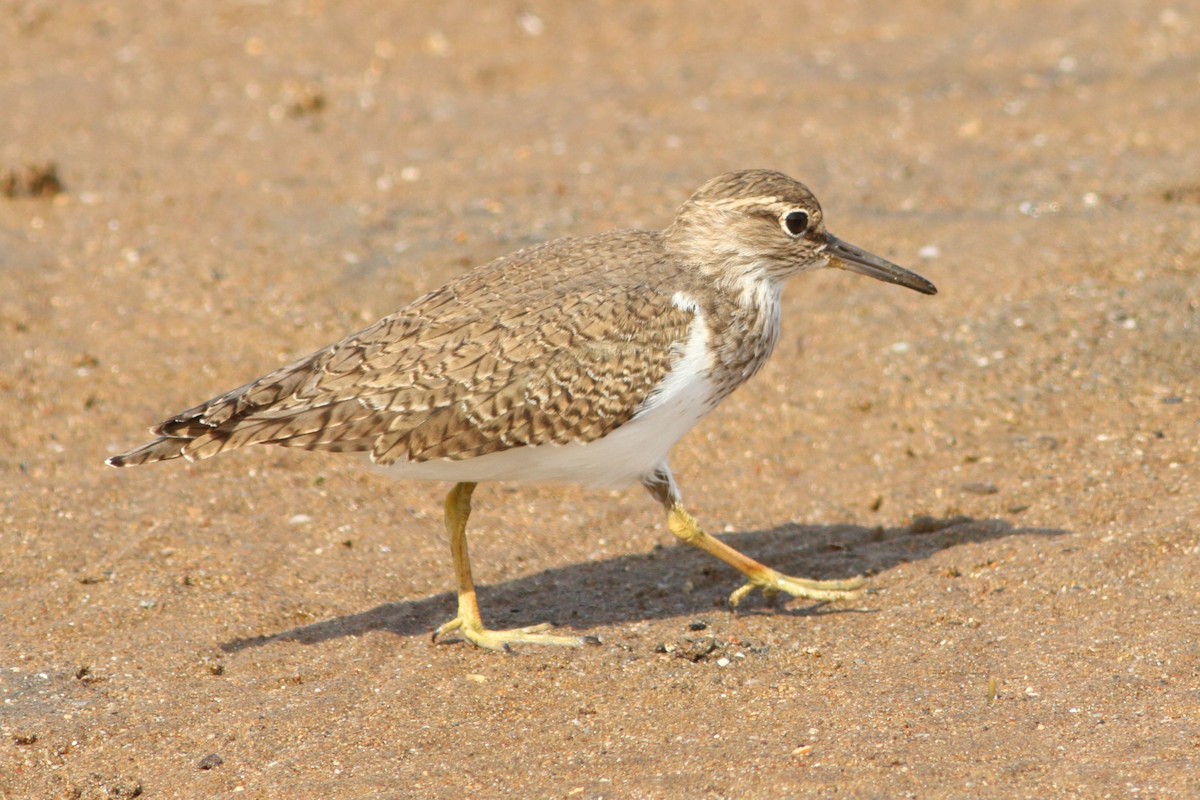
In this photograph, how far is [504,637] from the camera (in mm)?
7195

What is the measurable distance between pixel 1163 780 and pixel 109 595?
Result: 207 inches

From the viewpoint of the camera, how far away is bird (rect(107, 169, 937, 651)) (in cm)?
691

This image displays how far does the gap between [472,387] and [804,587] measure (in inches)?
85.5

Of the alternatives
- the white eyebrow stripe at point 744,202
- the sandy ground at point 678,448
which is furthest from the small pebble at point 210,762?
the white eyebrow stripe at point 744,202

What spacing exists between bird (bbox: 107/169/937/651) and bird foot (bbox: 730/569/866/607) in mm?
13

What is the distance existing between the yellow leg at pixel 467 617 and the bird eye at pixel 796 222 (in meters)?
2.19

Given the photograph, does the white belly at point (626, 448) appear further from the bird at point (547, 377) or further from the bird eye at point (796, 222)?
the bird eye at point (796, 222)

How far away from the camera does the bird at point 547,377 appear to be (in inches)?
272

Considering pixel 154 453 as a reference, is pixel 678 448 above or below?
below

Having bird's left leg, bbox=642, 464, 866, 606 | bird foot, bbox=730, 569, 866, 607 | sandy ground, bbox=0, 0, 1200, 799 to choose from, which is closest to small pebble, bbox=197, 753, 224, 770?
sandy ground, bbox=0, 0, 1200, 799

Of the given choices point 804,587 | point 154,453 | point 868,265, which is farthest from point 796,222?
point 154,453

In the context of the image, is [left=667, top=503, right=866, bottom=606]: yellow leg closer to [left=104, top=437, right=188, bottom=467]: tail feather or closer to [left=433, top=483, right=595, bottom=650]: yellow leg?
[left=433, top=483, right=595, bottom=650]: yellow leg

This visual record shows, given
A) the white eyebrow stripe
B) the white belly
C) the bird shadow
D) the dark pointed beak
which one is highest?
the white eyebrow stripe

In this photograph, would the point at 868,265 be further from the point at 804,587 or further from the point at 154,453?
the point at 154,453
